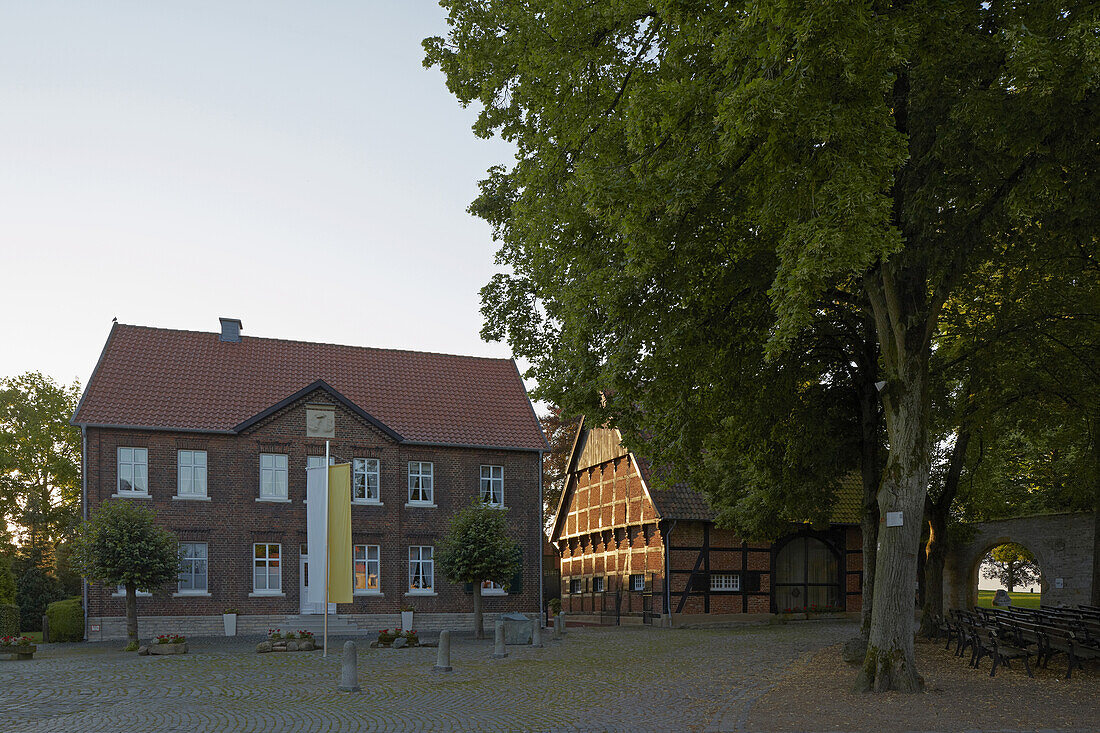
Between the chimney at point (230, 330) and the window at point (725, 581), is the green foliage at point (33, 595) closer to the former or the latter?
the chimney at point (230, 330)

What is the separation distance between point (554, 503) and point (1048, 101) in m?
45.5

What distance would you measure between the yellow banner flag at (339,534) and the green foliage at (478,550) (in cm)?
901

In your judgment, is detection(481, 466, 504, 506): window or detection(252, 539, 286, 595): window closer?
detection(252, 539, 286, 595): window

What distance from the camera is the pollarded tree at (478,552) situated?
93.6 ft

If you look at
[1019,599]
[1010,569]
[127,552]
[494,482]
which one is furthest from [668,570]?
[1010,569]

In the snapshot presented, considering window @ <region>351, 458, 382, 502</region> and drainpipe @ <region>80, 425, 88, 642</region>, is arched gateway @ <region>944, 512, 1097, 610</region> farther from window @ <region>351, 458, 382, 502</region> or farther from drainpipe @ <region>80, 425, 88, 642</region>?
drainpipe @ <region>80, 425, 88, 642</region>

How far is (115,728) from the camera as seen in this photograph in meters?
12.1

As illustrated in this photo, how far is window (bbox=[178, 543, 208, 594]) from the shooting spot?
29828 mm

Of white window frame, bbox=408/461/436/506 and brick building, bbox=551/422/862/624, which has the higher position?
white window frame, bbox=408/461/436/506

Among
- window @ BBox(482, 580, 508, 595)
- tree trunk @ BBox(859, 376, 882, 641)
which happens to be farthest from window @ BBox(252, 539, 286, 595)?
tree trunk @ BBox(859, 376, 882, 641)

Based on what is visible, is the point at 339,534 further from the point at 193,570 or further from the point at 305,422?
the point at 193,570

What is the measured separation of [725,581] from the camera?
35250 millimetres

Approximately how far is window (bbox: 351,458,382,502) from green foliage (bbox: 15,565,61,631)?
1621 centimetres

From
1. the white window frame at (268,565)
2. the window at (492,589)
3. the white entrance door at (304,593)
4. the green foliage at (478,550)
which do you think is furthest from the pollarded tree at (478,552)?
the white window frame at (268,565)
